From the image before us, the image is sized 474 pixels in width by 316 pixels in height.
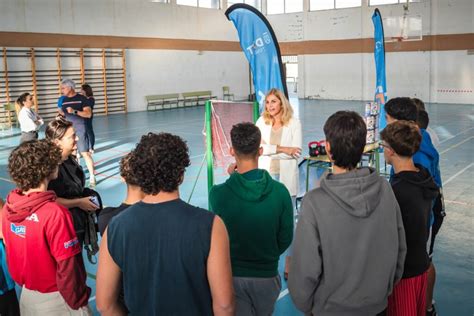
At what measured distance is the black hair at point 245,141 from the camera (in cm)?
295

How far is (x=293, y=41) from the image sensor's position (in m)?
27.8

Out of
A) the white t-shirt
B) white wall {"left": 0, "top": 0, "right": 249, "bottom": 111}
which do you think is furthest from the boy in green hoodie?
white wall {"left": 0, "top": 0, "right": 249, "bottom": 111}

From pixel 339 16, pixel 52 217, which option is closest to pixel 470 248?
pixel 52 217

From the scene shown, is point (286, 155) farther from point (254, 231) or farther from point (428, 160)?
A: point (254, 231)

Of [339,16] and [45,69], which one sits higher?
[339,16]

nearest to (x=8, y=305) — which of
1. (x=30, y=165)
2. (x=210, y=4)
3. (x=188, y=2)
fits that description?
(x=30, y=165)

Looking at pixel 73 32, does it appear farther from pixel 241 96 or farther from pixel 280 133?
pixel 280 133

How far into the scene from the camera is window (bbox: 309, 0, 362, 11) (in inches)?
1006

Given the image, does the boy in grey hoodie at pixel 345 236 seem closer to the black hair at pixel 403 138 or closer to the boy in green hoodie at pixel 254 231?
the boy in green hoodie at pixel 254 231

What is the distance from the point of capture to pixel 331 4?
2628 cm

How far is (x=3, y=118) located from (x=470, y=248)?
16.6 m

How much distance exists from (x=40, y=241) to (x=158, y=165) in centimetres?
100

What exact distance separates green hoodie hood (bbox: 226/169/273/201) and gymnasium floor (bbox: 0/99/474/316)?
1.88 m

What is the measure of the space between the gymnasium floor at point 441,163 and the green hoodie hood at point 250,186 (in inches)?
73.8
